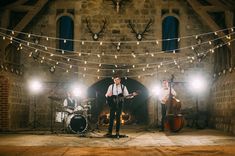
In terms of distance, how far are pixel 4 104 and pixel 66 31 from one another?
453cm

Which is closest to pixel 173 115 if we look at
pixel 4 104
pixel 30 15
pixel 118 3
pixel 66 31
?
pixel 118 3

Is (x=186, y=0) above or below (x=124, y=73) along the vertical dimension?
above

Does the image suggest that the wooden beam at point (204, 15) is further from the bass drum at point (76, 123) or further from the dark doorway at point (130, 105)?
the bass drum at point (76, 123)

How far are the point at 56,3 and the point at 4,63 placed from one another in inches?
137

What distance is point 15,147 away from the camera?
21.5 feet

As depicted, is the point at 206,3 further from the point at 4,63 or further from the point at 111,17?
the point at 4,63

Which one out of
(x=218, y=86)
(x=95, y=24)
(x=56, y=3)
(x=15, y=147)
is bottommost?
(x=15, y=147)

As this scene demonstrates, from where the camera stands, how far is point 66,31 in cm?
1434

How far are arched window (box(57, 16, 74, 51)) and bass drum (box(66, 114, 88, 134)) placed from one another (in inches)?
186

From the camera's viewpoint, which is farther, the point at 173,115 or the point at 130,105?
the point at 130,105

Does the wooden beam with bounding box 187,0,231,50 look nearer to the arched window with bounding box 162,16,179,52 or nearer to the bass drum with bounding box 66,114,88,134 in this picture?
the arched window with bounding box 162,16,179,52

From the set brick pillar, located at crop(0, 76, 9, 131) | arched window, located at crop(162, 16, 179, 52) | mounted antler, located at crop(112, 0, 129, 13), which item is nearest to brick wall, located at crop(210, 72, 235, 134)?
Result: arched window, located at crop(162, 16, 179, 52)

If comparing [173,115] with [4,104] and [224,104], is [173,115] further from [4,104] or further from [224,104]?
[4,104]

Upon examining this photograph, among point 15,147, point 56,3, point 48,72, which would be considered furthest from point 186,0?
point 15,147
